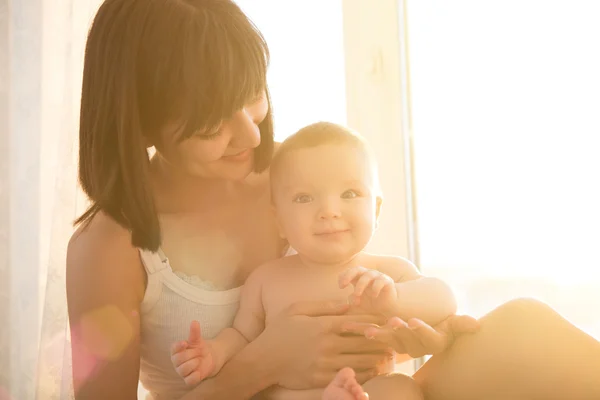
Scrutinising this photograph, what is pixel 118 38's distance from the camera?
1129 mm

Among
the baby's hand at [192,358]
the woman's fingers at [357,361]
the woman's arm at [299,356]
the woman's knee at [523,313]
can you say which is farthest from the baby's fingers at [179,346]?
the woman's knee at [523,313]

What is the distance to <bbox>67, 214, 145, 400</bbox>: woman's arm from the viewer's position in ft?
3.93

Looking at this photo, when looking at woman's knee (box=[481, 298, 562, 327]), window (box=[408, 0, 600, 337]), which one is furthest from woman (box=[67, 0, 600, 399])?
window (box=[408, 0, 600, 337])

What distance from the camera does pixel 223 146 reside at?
1146 mm

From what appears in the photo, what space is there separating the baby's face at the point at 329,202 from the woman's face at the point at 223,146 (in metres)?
0.10

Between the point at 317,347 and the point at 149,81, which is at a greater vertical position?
the point at 149,81

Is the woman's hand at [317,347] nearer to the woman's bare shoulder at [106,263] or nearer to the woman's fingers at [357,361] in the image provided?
the woman's fingers at [357,361]

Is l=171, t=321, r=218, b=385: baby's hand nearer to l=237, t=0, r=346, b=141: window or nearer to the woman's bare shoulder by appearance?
the woman's bare shoulder

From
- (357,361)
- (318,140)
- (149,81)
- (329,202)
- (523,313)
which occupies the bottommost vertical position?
(357,361)

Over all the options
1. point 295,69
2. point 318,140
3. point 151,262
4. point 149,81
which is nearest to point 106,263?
point 151,262

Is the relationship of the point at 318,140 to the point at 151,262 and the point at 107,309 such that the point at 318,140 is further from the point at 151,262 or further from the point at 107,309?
the point at 107,309

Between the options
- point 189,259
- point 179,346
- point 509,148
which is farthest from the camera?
point 509,148

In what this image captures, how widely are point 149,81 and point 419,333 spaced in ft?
2.05

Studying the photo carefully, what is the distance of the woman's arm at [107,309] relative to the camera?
120 cm
